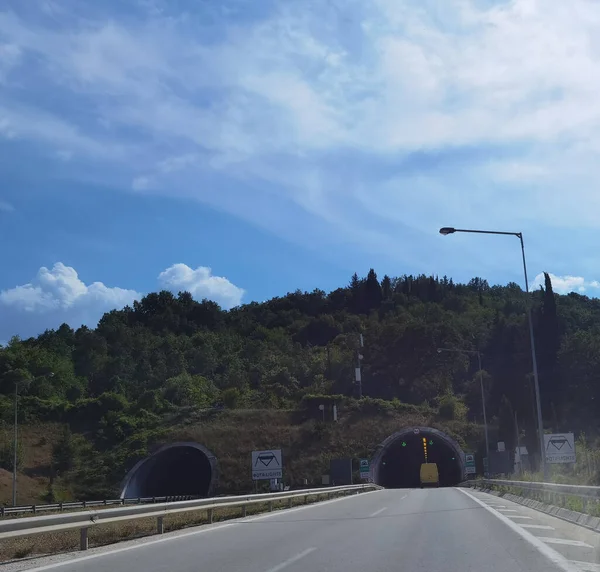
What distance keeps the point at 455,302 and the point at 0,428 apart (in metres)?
107

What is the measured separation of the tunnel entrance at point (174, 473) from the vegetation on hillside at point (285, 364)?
6.48ft

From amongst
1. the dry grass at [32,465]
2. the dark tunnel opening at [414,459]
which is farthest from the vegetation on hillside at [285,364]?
the dark tunnel opening at [414,459]

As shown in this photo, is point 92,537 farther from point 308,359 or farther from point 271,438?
point 308,359

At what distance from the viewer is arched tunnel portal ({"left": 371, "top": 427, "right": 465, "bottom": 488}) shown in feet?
225

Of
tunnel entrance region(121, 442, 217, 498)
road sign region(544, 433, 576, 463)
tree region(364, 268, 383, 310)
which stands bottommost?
tunnel entrance region(121, 442, 217, 498)

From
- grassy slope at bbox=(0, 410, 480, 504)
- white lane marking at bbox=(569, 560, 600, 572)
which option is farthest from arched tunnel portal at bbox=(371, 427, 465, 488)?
white lane marking at bbox=(569, 560, 600, 572)

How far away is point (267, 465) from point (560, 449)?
15425 millimetres

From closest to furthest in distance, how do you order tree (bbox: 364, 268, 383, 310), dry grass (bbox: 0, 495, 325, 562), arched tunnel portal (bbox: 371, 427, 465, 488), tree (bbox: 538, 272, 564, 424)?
dry grass (bbox: 0, 495, 325, 562), arched tunnel portal (bbox: 371, 427, 465, 488), tree (bbox: 538, 272, 564, 424), tree (bbox: 364, 268, 383, 310)

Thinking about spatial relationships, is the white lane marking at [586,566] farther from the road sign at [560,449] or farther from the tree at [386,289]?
the tree at [386,289]

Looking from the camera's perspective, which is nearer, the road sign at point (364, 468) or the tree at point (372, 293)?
the road sign at point (364, 468)

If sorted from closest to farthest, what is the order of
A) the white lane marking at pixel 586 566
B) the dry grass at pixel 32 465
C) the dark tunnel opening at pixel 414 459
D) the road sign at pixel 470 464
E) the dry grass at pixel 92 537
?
1. the white lane marking at pixel 586 566
2. the dry grass at pixel 92 537
3. the dry grass at pixel 32 465
4. the road sign at pixel 470 464
5. the dark tunnel opening at pixel 414 459

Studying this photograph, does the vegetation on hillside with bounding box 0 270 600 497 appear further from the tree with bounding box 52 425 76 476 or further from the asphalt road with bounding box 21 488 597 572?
the asphalt road with bounding box 21 488 597 572

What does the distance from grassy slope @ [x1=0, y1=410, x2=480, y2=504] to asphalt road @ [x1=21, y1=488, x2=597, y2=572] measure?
157 ft

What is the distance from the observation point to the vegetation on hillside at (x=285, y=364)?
7906 cm
